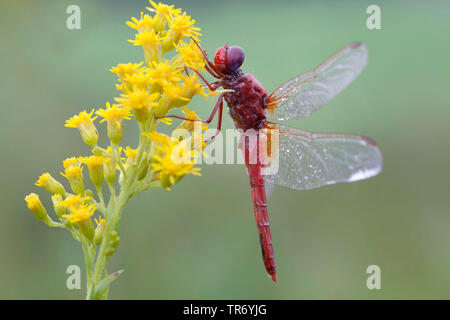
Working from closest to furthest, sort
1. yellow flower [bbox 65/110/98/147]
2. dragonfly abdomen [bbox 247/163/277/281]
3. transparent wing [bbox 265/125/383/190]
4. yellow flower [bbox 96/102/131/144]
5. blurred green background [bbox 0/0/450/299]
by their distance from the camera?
yellow flower [bbox 96/102/131/144]
yellow flower [bbox 65/110/98/147]
transparent wing [bbox 265/125/383/190]
dragonfly abdomen [bbox 247/163/277/281]
blurred green background [bbox 0/0/450/299]

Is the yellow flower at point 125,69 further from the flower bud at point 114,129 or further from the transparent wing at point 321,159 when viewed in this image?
the transparent wing at point 321,159

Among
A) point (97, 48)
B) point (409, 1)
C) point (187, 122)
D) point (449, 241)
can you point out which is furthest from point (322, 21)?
point (187, 122)

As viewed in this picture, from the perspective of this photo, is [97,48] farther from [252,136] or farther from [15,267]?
[252,136]

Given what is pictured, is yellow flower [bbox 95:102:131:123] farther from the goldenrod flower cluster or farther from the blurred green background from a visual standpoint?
the blurred green background

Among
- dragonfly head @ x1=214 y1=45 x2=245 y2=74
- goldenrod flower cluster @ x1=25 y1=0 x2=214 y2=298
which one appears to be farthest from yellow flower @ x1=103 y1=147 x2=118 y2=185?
dragonfly head @ x1=214 y1=45 x2=245 y2=74

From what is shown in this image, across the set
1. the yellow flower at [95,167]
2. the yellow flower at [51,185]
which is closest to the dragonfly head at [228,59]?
the yellow flower at [95,167]

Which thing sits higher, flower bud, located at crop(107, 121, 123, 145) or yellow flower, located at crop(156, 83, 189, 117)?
yellow flower, located at crop(156, 83, 189, 117)
